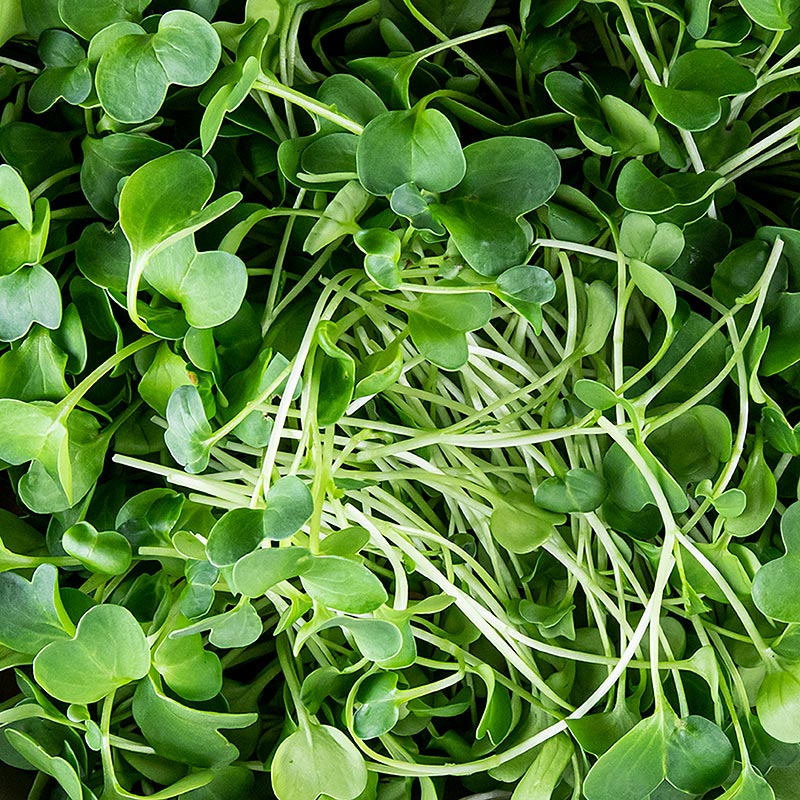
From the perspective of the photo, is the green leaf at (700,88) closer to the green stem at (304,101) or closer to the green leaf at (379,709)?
the green stem at (304,101)

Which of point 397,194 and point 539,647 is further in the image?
point 539,647

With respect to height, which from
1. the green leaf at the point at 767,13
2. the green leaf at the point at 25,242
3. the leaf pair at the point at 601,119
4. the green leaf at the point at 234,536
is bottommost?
the green leaf at the point at 234,536

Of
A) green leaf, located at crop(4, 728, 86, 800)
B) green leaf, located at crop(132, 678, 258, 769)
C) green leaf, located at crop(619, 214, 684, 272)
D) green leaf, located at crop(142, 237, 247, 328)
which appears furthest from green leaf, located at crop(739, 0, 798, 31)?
green leaf, located at crop(4, 728, 86, 800)

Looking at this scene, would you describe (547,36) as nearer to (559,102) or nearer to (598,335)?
(559,102)

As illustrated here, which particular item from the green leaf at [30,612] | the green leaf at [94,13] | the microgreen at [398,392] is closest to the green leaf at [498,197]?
the microgreen at [398,392]

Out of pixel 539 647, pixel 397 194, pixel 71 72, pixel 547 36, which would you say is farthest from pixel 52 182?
pixel 539 647

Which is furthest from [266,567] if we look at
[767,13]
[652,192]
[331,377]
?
[767,13]

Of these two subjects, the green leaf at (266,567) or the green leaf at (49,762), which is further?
the green leaf at (49,762)
